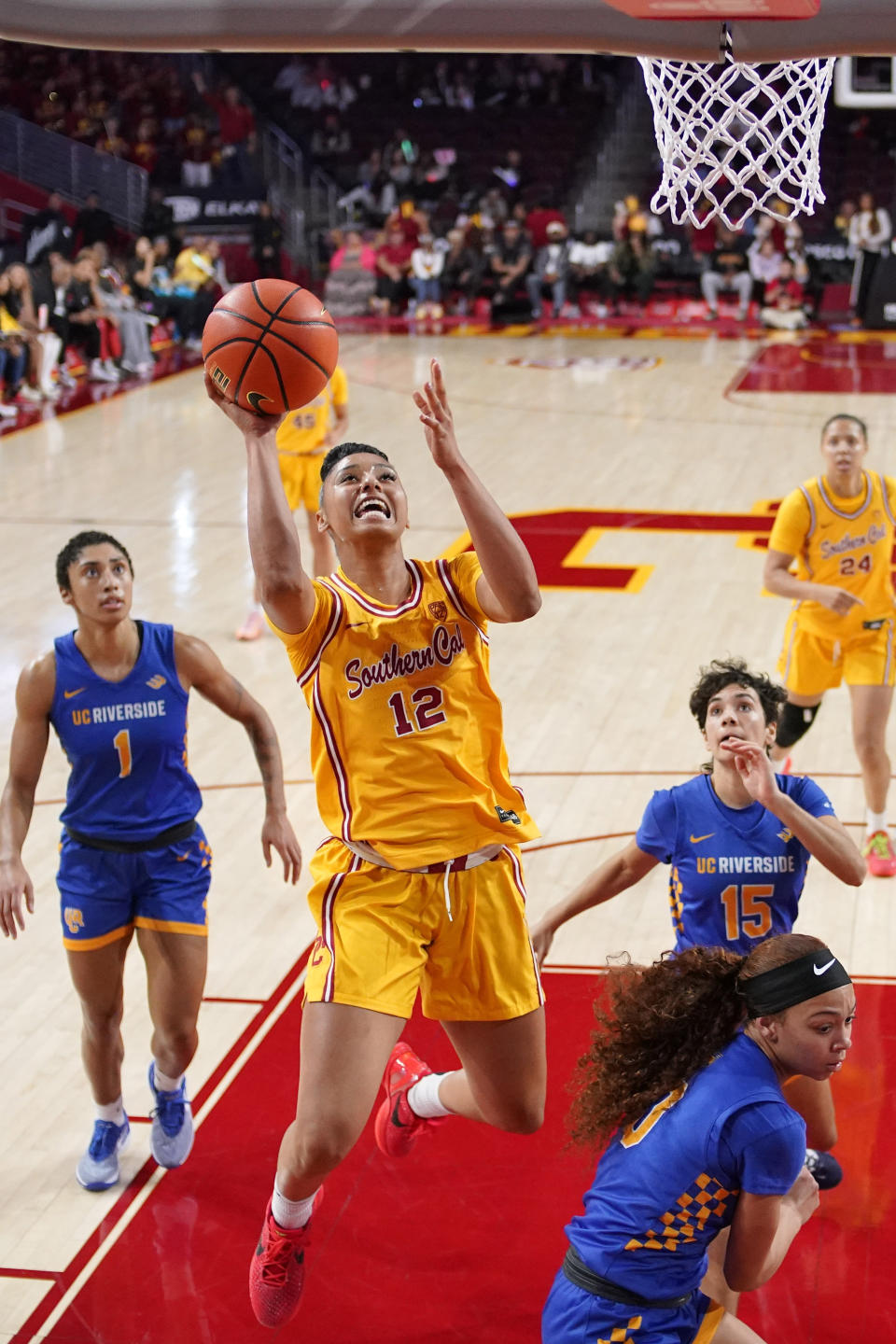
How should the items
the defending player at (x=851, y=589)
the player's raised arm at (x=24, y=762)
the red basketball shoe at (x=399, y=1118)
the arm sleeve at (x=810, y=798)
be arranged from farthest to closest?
1. the defending player at (x=851, y=589)
2. the red basketball shoe at (x=399, y=1118)
3. the player's raised arm at (x=24, y=762)
4. the arm sleeve at (x=810, y=798)

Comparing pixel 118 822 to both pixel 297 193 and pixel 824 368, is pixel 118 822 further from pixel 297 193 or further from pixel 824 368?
pixel 297 193

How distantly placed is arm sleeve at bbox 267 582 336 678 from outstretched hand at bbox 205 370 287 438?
44cm

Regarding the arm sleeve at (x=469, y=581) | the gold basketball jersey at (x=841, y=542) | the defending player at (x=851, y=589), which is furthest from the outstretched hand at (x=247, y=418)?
the gold basketball jersey at (x=841, y=542)

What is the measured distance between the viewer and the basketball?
381cm

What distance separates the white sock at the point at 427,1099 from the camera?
4.42 meters

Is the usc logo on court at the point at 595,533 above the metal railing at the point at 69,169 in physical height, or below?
below

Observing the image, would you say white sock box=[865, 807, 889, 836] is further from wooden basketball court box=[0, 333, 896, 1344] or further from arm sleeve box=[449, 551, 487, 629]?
arm sleeve box=[449, 551, 487, 629]

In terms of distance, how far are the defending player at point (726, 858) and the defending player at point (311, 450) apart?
5.20 meters

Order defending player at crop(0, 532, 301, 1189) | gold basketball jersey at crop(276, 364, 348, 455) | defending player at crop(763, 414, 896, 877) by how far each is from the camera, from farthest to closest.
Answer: gold basketball jersey at crop(276, 364, 348, 455) < defending player at crop(763, 414, 896, 877) < defending player at crop(0, 532, 301, 1189)

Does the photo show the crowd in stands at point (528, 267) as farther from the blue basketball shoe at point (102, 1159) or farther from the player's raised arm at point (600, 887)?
the blue basketball shoe at point (102, 1159)

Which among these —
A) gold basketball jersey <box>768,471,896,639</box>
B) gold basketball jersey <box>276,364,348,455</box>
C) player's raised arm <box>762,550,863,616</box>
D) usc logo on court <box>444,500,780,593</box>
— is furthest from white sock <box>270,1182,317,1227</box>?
usc logo on court <box>444,500,780,593</box>

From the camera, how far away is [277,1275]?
3750 mm

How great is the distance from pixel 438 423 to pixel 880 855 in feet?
12.2

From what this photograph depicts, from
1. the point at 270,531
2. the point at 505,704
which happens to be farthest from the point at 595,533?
the point at 270,531
